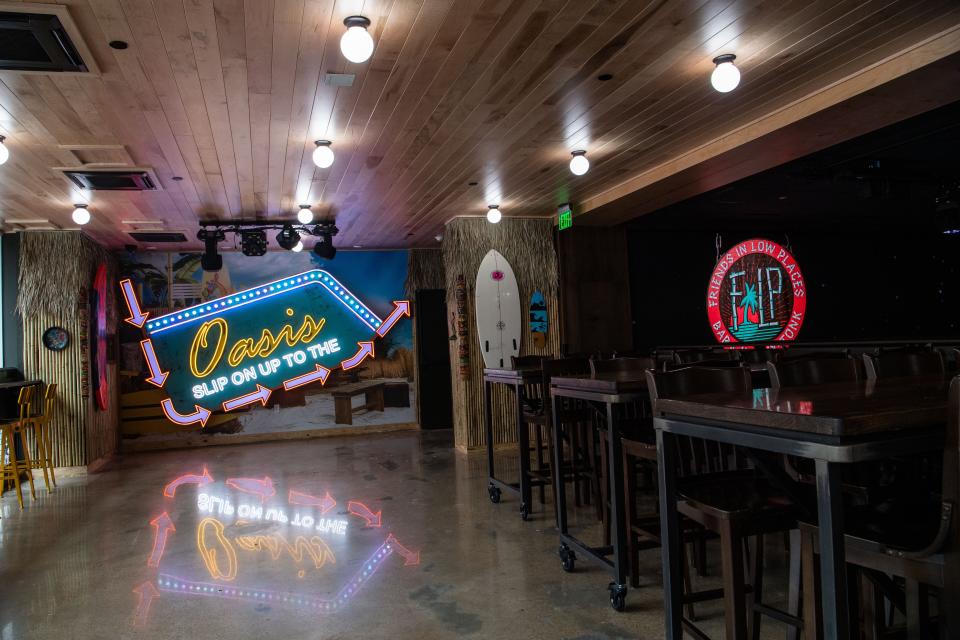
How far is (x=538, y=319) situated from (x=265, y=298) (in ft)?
13.9

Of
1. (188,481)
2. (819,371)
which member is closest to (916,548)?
(819,371)

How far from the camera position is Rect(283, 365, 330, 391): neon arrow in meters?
Answer: 9.70

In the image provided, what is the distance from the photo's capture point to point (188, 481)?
6.80m

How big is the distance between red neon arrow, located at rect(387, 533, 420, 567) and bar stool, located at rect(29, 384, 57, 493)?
4314 mm

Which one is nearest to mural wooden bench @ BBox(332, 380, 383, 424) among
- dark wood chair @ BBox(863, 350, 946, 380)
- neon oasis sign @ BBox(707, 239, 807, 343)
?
neon oasis sign @ BBox(707, 239, 807, 343)

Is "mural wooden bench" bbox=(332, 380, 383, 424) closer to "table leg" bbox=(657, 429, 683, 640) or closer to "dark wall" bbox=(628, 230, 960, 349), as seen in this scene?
"dark wall" bbox=(628, 230, 960, 349)

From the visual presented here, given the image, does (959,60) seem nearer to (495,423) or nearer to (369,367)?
(495,423)

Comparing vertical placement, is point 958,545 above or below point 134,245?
below

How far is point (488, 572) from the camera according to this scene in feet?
11.9

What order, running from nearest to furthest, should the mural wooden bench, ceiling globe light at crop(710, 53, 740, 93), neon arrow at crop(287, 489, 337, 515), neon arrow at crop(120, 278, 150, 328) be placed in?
1. ceiling globe light at crop(710, 53, 740, 93)
2. neon arrow at crop(287, 489, 337, 515)
3. neon arrow at crop(120, 278, 150, 328)
4. the mural wooden bench

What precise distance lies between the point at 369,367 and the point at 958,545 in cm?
908

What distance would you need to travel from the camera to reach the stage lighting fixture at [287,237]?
7.70m

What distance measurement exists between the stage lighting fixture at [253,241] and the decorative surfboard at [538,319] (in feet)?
11.0

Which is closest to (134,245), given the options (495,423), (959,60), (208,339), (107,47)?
(208,339)
